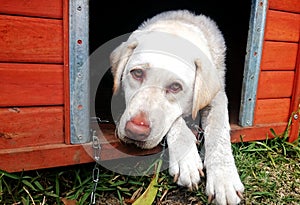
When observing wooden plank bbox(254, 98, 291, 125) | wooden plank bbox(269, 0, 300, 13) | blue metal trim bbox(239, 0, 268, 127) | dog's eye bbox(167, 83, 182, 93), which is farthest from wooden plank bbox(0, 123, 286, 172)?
wooden plank bbox(269, 0, 300, 13)

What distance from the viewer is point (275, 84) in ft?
8.02

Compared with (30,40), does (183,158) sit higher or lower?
lower

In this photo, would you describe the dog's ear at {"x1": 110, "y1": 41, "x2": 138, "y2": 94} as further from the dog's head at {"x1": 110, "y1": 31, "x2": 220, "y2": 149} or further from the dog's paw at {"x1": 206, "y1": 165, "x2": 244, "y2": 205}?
the dog's paw at {"x1": 206, "y1": 165, "x2": 244, "y2": 205}

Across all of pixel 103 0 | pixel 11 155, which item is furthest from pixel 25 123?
pixel 103 0

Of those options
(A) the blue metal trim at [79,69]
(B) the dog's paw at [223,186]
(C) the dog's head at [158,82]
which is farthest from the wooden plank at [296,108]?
(A) the blue metal trim at [79,69]

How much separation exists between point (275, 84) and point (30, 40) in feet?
6.02

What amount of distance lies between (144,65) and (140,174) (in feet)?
2.23

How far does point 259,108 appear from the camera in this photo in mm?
2400

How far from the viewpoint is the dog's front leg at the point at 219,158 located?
1.63m

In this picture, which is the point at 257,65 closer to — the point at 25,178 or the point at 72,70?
the point at 72,70

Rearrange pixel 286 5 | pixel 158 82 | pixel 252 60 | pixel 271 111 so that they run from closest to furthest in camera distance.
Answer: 1. pixel 158 82
2. pixel 252 60
3. pixel 286 5
4. pixel 271 111

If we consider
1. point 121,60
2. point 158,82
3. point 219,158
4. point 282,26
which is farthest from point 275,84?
point 121,60

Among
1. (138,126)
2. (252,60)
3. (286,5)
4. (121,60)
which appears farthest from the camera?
(286,5)

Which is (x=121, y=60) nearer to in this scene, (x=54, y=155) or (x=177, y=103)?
(x=177, y=103)
